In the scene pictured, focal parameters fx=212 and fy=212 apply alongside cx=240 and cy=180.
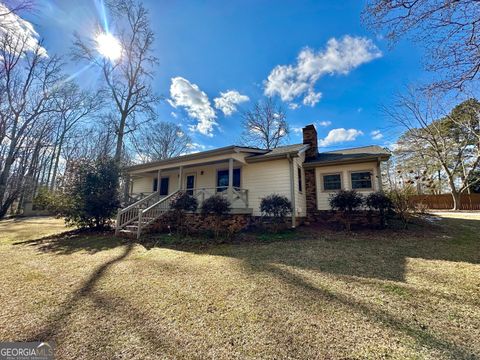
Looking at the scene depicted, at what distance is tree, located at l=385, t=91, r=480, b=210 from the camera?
18.8 meters

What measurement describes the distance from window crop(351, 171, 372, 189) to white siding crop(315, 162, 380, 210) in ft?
0.50

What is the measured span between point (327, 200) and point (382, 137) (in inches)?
512

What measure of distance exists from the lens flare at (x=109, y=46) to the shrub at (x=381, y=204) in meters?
22.3

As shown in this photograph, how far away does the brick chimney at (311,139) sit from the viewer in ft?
39.8

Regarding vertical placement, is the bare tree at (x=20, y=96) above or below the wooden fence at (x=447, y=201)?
above

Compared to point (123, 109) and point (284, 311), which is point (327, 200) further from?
point (123, 109)

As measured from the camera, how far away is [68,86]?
21281 millimetres

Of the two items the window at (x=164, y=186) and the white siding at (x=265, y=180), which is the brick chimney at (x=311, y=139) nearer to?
the white siding at (x=265, y=180)

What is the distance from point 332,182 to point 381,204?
271 centimetres

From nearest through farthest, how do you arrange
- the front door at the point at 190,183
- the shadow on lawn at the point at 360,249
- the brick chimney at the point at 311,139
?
the shadow on lawn at the point at 360,249 → the brick chimney at the point at 311,139 → the front door at the point at 190,183

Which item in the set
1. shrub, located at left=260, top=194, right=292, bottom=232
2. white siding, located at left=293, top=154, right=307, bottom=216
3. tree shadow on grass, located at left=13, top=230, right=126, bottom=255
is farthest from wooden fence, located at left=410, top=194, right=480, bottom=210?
tree shadow on grass, located at left=13, top=230, right=126, bottom=255

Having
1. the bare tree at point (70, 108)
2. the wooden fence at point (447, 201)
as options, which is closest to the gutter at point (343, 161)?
the wooden fence at point (447, 201)

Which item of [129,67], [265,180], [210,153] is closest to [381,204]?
[265,180]

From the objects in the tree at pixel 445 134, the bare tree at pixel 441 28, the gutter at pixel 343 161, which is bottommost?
the gutter at pixel 343 161
